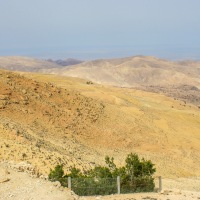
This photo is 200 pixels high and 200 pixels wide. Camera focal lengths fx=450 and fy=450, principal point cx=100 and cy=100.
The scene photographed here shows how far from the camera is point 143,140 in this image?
3033 centimetres

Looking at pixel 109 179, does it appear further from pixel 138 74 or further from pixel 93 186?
pixel 138 74

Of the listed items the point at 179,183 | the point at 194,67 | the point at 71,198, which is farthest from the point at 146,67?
the point at 71,198

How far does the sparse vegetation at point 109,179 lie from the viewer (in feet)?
47.9

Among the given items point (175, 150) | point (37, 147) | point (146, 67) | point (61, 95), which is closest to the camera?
point (37, 147)

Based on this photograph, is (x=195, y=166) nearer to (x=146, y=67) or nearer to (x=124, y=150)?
(x=124, y=150)

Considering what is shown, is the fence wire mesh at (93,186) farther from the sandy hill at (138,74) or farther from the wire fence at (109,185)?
the sandy hill at (138,74)

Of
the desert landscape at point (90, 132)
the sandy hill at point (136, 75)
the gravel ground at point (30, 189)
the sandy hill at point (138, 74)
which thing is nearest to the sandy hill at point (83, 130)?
the desert landscape at point (90, 132)

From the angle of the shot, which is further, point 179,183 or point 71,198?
point 179,183

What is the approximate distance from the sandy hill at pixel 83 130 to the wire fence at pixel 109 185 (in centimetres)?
466

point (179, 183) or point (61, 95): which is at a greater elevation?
point (61, 95)

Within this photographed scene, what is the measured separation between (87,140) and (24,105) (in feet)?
15.2

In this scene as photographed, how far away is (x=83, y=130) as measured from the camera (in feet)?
96.6

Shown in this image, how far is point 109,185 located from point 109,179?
0.72 feet

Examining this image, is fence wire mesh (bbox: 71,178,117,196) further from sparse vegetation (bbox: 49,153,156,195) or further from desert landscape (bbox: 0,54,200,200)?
desert landscape (bbox: 0,54,200,200)
